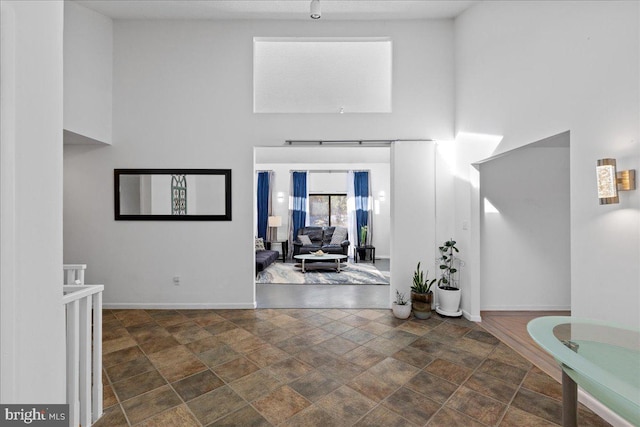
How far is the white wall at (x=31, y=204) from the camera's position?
88cm

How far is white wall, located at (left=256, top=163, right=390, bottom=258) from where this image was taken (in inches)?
335

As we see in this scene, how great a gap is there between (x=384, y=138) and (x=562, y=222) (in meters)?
2.52

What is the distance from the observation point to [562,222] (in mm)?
3586

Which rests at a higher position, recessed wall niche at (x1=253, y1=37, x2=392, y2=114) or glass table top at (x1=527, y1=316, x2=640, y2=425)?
recessed wall niche at (x1=253, y1=37, x2=392, y2=114)

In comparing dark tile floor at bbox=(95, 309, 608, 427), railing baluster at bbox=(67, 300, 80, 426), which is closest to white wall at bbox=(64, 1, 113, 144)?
dark tile floor at bbox=(95, 309, 608, 427)

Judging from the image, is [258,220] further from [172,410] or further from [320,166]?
[172,410]

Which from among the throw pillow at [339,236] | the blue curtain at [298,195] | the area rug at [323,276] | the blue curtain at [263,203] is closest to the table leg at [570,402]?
the area rug at [323,276]

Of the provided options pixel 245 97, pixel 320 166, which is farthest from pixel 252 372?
pixel 320 166

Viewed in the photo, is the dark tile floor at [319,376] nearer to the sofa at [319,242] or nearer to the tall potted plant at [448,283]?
the tall potted plant at [448,283]

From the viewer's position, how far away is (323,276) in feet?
19.2

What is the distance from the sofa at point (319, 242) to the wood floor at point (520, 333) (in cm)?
415

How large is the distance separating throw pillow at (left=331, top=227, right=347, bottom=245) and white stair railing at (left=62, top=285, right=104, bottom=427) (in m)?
6.40

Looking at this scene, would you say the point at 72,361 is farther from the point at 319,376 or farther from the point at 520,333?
the point at 520,333

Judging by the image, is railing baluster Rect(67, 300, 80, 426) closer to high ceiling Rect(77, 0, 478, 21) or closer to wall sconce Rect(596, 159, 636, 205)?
wall sconce Rect(596, 159, 636, 205)
